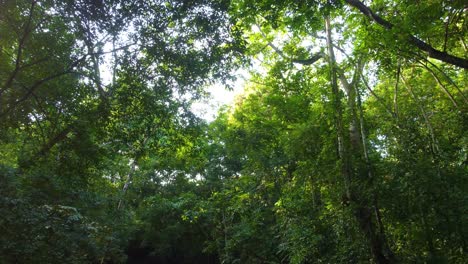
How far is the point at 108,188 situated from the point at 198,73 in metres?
9.94

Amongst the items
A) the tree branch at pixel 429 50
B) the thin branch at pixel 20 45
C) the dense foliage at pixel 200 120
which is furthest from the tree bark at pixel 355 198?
the thin branch at pixel 20 45

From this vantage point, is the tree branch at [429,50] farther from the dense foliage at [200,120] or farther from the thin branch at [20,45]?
the thin branch at [20,45]

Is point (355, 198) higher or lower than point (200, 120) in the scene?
lower

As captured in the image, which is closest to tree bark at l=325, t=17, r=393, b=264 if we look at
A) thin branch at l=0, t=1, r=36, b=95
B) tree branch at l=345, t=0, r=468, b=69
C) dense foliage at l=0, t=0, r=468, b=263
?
dense foliage at l=0, t=0, r=468, b=263

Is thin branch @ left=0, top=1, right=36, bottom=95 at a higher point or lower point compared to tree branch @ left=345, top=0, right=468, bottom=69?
lower

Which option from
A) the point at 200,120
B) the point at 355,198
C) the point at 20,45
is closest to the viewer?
the point at 20,45

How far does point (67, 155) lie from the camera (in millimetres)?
7309

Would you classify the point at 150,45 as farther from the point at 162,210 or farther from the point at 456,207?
the point at 162,210

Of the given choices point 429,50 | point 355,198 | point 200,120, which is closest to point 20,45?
point 200,120

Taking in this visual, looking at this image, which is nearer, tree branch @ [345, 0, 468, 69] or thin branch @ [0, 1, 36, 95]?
tree branch @ [345, 0, 468, 69]

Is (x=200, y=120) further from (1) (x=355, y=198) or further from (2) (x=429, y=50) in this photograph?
(2) (x=429, y=50)

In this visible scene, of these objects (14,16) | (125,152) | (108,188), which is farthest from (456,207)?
(108,188)

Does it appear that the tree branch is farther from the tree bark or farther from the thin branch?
the thin branch

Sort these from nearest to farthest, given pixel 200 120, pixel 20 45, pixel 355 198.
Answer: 1. pixel 20 45
2. pixel 355 198
3. pixel 200 120
